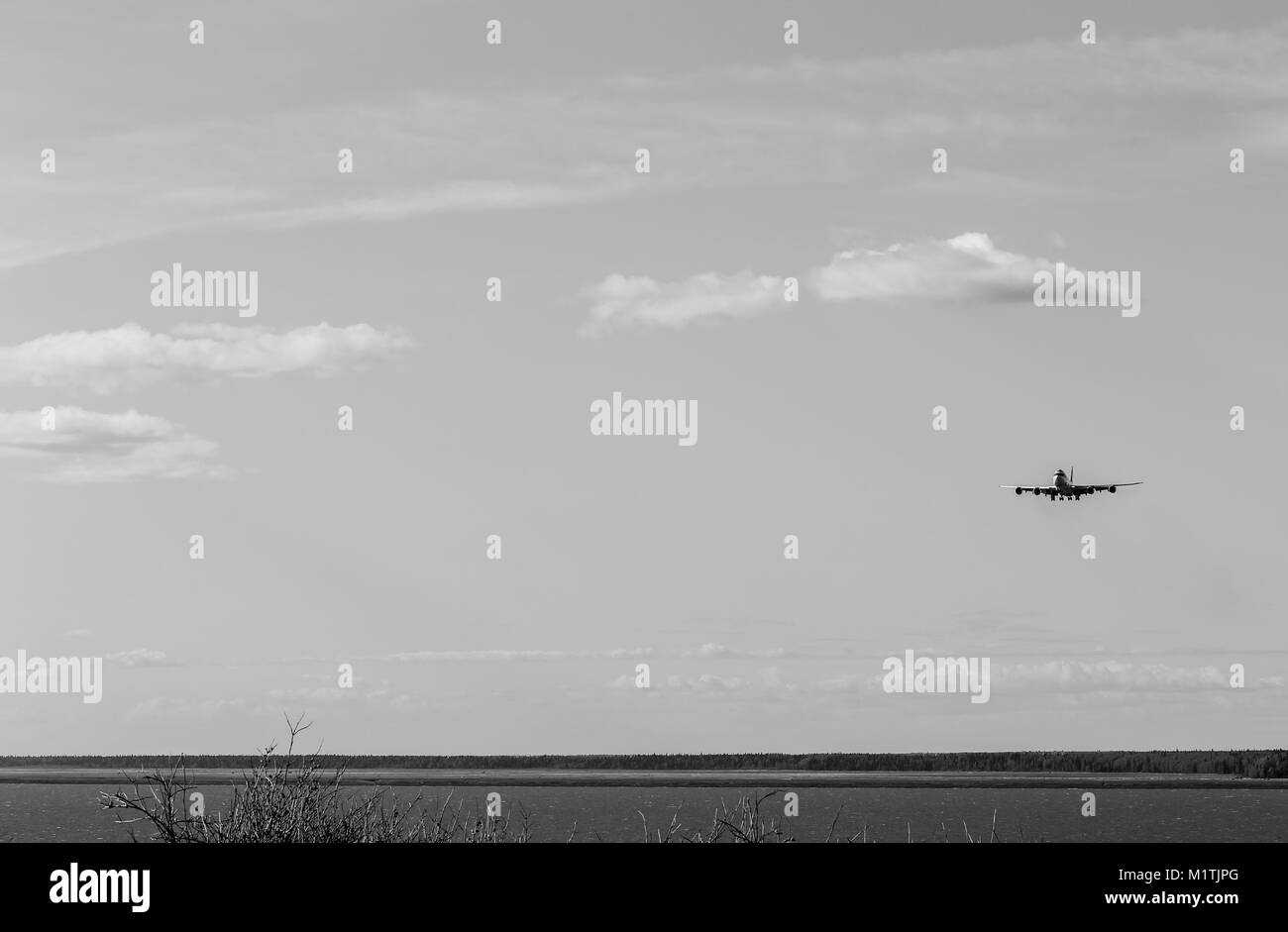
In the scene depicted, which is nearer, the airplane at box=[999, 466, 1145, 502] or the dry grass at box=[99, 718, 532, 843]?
the dry grass at box=[99, 718, 532, 843]

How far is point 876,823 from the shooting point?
192875 mm

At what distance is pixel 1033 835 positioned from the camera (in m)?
170

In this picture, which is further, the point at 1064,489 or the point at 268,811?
the point at 1064,489

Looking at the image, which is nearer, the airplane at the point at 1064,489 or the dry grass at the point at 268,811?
the dry grass at the point at 268,811
